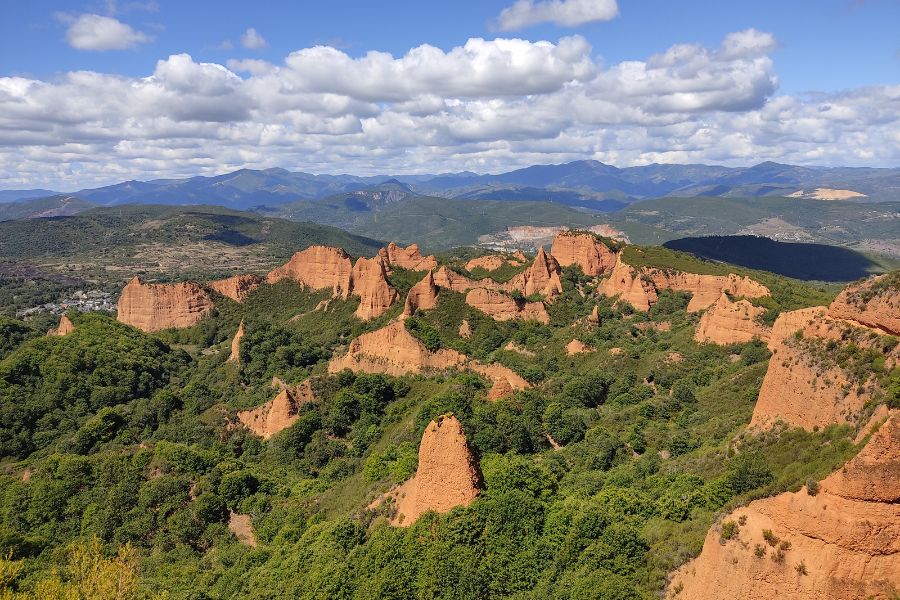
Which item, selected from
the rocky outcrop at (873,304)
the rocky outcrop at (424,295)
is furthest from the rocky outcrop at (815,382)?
the rocky outcrop at (424,295)

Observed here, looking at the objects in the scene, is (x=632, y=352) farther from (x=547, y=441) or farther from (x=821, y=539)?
(x=821, y=539)

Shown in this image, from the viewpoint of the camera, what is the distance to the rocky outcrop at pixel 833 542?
2080 centimetres

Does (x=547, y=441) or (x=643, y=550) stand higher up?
(x=643, y=550)

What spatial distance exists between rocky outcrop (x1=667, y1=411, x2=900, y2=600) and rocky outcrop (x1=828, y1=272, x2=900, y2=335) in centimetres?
875

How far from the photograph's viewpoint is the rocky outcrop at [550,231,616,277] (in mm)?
102125

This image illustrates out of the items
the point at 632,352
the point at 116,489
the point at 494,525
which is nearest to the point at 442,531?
the point at 494,525

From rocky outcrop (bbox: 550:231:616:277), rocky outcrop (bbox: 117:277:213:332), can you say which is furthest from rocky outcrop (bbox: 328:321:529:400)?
rocky outcrop (bbox: 550:231:616:277)

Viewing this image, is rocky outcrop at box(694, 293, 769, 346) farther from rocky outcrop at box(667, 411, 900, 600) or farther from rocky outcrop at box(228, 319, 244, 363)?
rocky outcrop at box(228, 319, 244, 363)

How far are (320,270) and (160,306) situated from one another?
26537 mm

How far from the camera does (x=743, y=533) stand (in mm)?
23547

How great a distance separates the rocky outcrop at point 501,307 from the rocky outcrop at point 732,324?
25.8 meters

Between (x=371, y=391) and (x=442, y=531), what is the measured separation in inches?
1150

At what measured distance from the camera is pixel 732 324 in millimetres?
61750

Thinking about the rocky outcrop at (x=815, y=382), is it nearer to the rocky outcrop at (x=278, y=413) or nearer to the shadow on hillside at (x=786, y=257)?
the rocky outcrop at (x=278, y=413)
